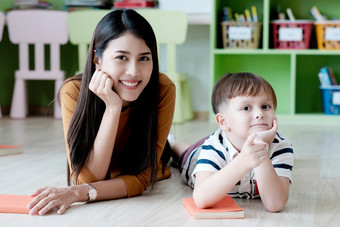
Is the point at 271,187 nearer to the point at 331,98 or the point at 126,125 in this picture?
the point at 126,125

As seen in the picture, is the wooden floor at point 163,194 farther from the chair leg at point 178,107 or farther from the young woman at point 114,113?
the chair leg at point 178,107

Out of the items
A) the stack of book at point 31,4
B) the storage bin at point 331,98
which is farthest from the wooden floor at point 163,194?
the stack of book at point 31,4

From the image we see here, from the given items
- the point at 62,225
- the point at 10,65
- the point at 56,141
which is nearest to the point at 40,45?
the point at 10,65

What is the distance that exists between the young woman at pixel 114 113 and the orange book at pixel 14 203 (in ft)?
0.09

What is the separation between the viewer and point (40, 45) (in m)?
3.15

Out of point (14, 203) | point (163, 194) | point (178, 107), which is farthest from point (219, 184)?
point (178, 107)

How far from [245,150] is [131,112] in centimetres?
42

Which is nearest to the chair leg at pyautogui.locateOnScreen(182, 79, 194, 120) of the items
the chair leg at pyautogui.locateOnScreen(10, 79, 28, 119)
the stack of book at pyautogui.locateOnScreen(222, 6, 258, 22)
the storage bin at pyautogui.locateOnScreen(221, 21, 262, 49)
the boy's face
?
the storage bin at pyautogui.locateOnScreen(221, 21, 262, 49)

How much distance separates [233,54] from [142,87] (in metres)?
2.09

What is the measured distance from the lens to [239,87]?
118cm

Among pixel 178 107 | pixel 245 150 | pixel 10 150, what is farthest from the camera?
pixel 178 107

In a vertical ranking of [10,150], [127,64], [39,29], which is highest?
[39,29]

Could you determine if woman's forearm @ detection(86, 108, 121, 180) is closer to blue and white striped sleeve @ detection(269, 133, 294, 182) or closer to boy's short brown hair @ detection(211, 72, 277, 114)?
boy's short brown hair @ detection(211, 72, 277, 114)

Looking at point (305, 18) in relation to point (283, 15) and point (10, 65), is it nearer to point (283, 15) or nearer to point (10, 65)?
point (283, 15)
